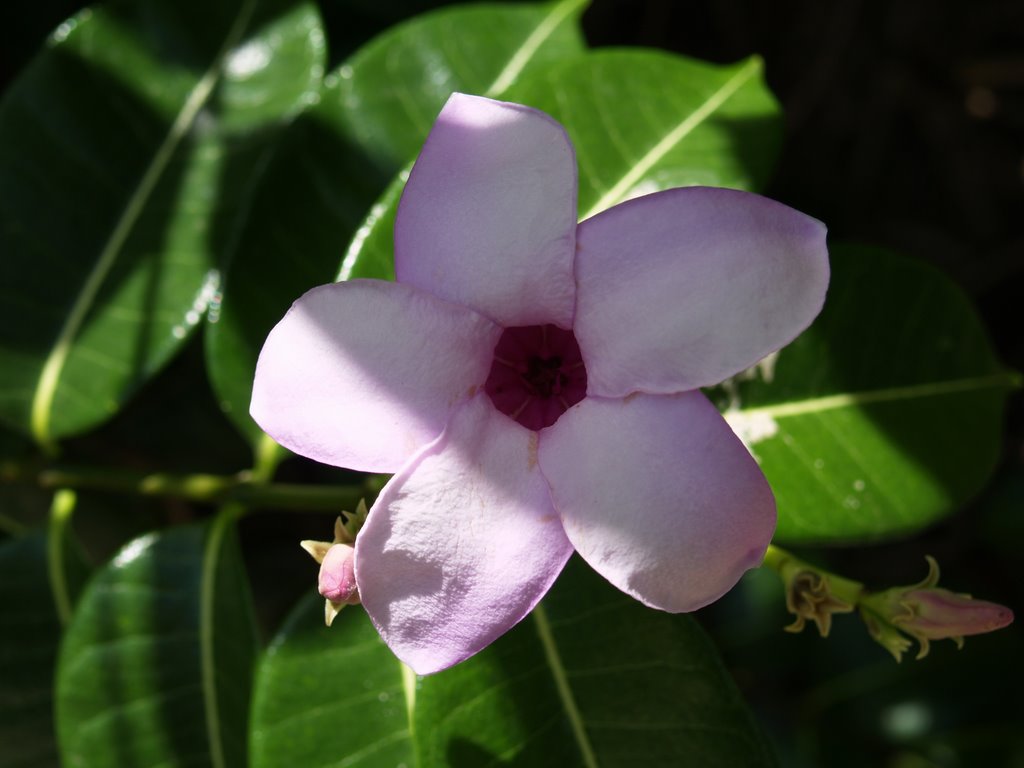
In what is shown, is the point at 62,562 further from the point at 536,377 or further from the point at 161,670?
the point at 536,377

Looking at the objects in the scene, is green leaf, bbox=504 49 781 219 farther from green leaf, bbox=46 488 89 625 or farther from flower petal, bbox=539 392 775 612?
green leaf, bbox=46 488 89 625

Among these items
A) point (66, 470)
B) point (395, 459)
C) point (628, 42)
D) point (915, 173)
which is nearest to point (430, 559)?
point (395, 459)

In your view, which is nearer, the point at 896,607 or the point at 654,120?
the point at 896,607

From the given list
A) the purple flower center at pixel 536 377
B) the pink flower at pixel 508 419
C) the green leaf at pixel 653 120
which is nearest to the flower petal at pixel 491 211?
the pink flower at pixel 508 419

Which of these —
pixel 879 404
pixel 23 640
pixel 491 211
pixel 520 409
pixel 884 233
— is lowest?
pixel 884 233

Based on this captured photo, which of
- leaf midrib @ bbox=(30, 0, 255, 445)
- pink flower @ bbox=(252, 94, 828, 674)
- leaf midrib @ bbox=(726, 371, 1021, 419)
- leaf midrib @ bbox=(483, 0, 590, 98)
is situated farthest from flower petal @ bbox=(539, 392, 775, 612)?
leaf midrib @ bbox=(30, 0, 255, 445)

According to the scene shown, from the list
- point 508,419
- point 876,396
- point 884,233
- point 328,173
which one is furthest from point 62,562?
point 884,233

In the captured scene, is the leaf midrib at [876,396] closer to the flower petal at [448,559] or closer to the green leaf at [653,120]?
the green leaf at [653,120]

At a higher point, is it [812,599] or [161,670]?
[812,599]
